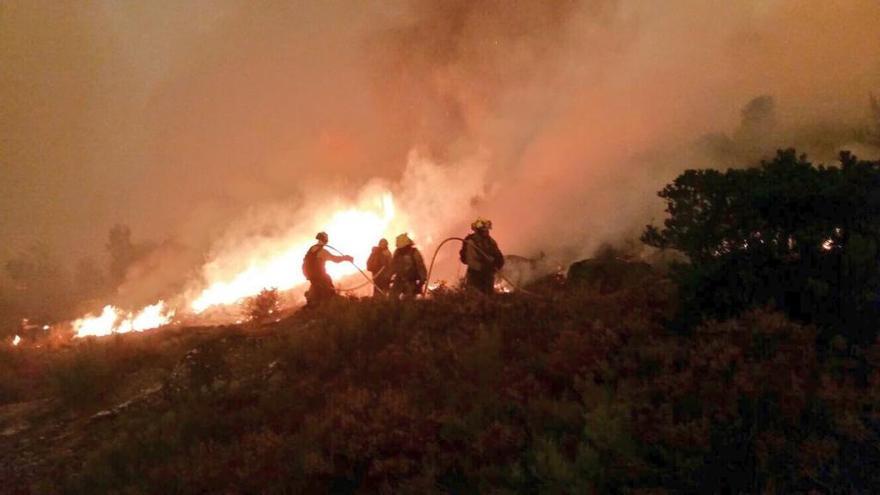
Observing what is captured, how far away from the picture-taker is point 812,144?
19.7 m

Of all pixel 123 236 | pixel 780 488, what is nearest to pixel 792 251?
pixel 780 488

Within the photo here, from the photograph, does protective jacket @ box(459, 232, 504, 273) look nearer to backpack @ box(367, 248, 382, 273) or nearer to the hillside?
the hillside

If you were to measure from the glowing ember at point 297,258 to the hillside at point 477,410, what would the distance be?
12.3 m

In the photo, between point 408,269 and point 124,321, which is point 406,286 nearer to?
point 408,269

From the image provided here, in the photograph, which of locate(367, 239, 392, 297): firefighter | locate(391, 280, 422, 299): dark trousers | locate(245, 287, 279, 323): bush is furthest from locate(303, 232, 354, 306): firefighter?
locate(245, 287, 279, 323): bush

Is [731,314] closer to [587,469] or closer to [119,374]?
[587,469]

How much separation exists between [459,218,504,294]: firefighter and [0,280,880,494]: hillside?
7.81 ft

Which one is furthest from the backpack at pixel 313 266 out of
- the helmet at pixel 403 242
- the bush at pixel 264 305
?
the bush at pixel 264 305

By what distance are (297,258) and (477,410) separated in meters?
19.4

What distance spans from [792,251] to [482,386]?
288cm

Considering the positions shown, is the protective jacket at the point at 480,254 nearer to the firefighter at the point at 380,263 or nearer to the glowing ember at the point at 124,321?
the firefighter at the point at 380,263

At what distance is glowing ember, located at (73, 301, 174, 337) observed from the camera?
2217cm

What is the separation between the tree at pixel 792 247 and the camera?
5.73m

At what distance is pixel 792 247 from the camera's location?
6.30m
